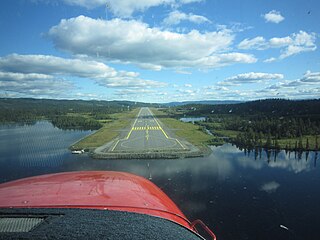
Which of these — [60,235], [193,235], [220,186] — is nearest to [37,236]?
[60,235]

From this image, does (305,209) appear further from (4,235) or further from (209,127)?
(209,127)

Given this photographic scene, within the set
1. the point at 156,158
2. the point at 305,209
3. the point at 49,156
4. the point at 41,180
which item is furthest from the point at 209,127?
the point at 41,180

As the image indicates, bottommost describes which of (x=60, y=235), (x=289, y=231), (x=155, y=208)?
(x=289, y=231)

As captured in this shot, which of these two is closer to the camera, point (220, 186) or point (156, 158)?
point (220, 186)

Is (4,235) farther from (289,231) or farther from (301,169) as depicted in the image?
(301,169)

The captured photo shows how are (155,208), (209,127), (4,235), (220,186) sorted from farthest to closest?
1. (209,127)
2. (220,186)
3. (155,208)
4. (4,235)

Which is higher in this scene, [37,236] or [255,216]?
[37,236]

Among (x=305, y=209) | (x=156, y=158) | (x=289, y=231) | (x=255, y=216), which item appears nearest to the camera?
(x=289, y=231)
